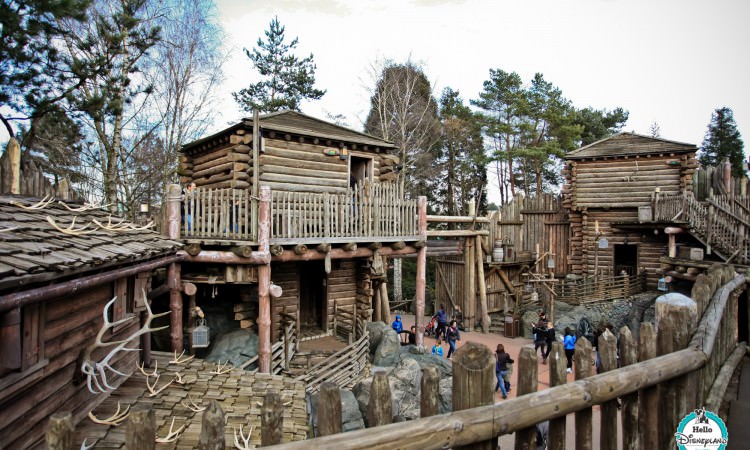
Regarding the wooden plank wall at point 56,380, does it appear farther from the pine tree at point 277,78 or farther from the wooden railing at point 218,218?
the pine tree at point 277,78

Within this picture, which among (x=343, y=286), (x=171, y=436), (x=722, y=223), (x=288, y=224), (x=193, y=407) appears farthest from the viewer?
(x=722, y=223)

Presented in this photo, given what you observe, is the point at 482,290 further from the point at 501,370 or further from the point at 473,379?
the point at 473,379

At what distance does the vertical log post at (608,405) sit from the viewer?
2736 mm

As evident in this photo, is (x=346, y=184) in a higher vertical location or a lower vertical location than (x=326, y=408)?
higher

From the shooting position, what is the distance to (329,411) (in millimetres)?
1986

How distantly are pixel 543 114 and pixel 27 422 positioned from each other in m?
34.3

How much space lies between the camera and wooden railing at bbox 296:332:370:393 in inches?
402

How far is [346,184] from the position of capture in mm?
14133

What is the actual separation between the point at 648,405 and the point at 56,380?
5645mm

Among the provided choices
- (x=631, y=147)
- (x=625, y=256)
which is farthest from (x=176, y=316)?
(x=625, y=256)

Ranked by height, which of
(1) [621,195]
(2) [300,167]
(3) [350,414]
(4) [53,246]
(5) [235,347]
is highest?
(2) [300,167]

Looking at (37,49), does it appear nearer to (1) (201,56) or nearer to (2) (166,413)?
(1) (201,56)

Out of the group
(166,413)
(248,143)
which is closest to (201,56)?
(248,143)

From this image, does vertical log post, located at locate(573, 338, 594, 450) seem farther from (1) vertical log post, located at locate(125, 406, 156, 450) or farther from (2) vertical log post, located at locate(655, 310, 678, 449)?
(1) vertical log post, located at locate(125, 406, 156, 450)
